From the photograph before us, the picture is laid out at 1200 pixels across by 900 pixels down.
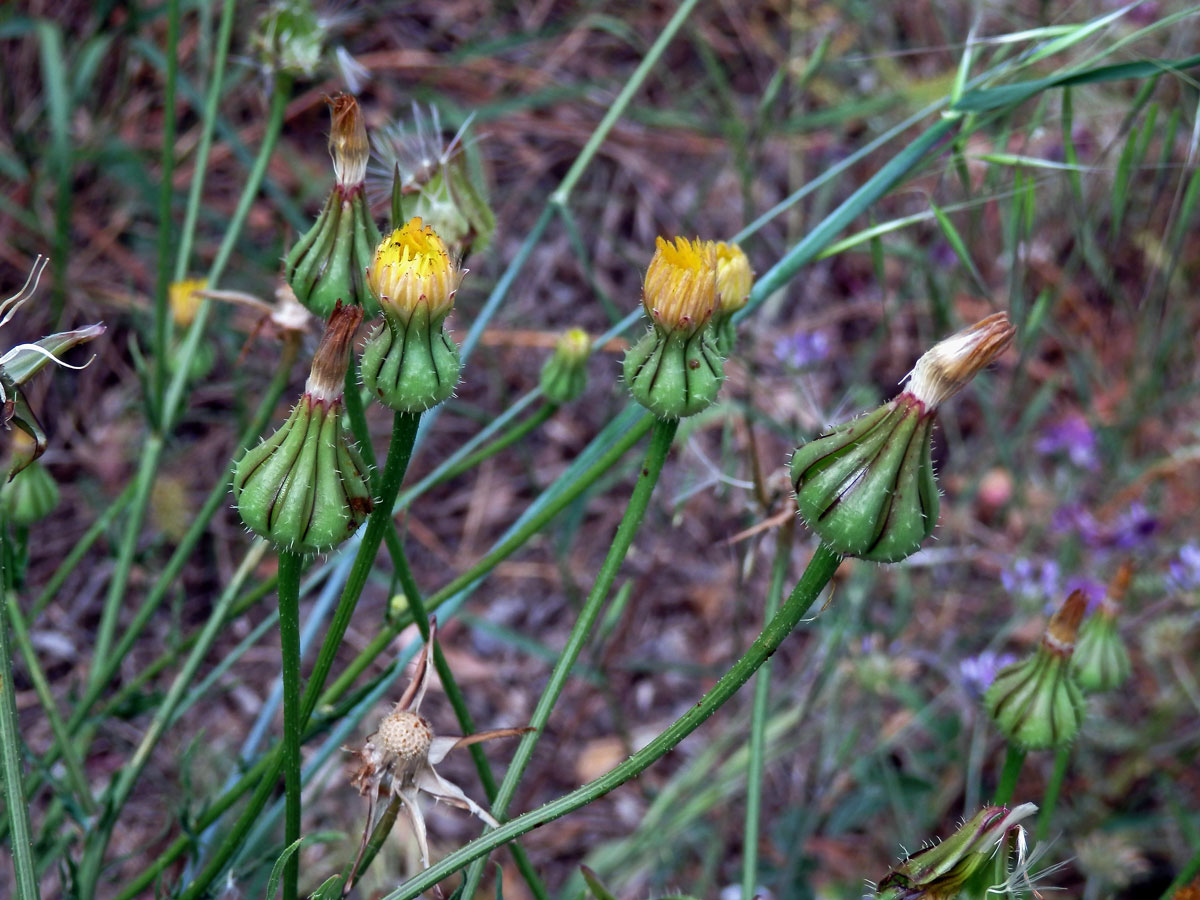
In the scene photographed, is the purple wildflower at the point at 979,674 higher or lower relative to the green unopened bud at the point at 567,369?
lower

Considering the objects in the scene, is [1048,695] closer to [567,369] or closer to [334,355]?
[567,369]

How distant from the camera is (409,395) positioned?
40.4 inches

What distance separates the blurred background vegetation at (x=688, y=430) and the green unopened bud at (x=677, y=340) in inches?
34.0

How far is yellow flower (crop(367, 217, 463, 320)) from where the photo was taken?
103cm

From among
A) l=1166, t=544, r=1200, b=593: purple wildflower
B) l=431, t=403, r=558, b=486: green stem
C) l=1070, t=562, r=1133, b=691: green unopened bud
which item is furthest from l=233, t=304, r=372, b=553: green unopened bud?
l=1166, t=544, r=1200, b=593: purple wildflower

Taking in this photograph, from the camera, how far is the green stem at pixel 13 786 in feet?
3.23

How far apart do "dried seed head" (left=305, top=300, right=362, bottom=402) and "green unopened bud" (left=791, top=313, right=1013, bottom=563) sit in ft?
1.47

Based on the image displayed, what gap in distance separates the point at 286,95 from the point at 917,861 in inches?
58.8

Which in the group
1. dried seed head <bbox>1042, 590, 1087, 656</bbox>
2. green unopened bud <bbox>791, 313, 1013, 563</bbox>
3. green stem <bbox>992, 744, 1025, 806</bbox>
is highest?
green unopened bud <bbox>791, 313, 1013, 563</bbox>

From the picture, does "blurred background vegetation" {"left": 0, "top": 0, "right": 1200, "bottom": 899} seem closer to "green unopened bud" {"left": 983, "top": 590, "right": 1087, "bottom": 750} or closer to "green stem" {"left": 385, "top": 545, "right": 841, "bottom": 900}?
"green unopened bud" {"left": 983, "top": 590, "right": 1087, "bottom": 750}

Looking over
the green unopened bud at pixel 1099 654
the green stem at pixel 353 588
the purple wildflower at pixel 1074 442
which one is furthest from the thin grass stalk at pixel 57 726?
the purple wildflower at pixel 1074 442

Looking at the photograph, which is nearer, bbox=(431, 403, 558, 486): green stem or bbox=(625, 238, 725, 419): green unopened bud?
bbox=(625, 238, 725, 419): green unopened bud

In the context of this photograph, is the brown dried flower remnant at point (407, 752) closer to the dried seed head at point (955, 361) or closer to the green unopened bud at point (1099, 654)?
the dried seed head at point (955, 361)

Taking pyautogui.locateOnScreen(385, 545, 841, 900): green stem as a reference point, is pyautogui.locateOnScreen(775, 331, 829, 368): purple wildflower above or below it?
below
